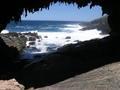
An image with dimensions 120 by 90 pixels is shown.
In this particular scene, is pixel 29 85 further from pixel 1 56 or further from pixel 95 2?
pixel 95 2

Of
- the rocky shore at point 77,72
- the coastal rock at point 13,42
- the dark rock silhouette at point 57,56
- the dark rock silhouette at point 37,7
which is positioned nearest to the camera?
A: the rocky shore at point 77,72

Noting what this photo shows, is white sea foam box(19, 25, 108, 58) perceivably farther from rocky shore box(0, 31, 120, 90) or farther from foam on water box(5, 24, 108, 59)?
rocky shore box(0, 31, 120, 90)

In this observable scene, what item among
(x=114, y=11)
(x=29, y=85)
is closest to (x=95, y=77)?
(x=29, y=85)

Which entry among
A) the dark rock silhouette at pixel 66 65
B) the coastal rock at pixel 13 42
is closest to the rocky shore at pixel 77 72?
the dark rock silhouette at pixel 66 65

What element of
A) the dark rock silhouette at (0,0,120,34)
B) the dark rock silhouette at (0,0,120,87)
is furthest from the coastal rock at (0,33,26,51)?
the dark rock silhouette at (0,0,120,34)

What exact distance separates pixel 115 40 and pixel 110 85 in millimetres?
11132

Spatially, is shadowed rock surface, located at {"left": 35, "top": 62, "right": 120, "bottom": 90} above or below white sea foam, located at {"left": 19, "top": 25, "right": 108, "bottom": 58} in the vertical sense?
above

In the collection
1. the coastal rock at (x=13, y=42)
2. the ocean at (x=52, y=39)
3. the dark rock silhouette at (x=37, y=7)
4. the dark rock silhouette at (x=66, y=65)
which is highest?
the dark rock silhouette at (x=37, y=7)

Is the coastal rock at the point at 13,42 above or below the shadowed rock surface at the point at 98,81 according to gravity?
below

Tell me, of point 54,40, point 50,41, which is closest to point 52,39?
point 54,40

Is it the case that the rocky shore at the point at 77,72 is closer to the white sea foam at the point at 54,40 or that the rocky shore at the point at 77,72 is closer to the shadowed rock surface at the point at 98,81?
the shadowed rock surface at the point at 98,81

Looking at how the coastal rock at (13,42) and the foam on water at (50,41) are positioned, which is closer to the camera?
the coastal rock at (13,42)

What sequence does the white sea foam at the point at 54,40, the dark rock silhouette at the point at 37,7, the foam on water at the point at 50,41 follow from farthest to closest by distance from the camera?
the white sea foam at the point at 54,40
the foam on water at the point at 50,41
the dark rock silhouette at the point at 37,7

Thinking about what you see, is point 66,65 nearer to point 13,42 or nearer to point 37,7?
point 37,7
